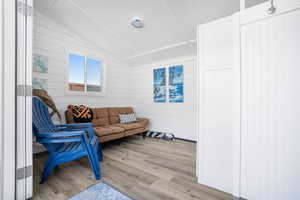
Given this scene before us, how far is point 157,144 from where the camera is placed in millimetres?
3256

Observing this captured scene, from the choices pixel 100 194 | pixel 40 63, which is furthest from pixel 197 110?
pixel 40 63

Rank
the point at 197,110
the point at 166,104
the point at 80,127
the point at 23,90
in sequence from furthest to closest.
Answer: the point at 166,104, the point at 80,127, the point at 197,110, the point at 23,90

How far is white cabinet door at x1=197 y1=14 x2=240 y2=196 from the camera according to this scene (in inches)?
57.2

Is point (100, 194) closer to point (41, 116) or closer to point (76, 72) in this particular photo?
point (41, 116)

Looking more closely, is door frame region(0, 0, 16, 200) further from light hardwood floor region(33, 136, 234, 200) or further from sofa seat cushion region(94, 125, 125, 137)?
sofa seat cushion region(94, 125, 125, 137)

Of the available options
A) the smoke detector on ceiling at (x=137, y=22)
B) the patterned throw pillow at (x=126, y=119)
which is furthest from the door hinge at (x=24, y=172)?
the smoke detector on ceiling at (x=137, y=22)

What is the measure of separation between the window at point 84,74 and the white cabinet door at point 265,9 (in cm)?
340

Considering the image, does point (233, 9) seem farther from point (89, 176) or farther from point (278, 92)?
point (89, 176)

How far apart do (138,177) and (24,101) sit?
1.64 metres

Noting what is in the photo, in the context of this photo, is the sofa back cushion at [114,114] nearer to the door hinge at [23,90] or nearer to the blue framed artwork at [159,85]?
the blue framed artwork at [159,85]

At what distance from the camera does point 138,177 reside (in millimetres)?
1814

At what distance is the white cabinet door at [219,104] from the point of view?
145cm

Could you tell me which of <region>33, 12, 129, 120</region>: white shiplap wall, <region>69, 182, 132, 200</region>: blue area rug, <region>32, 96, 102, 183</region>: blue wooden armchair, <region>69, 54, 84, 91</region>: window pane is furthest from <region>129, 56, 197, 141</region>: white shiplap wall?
<region>69, 182, 132, 200</region>: blue area rug

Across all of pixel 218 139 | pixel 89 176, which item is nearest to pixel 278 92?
pixel 218 139
